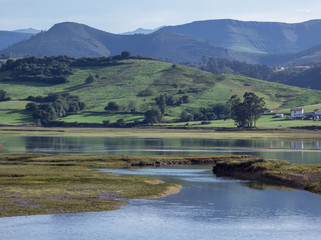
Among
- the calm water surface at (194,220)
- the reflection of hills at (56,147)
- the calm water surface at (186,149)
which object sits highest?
the reflection of hills at (56,147)

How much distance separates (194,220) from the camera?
168 ft

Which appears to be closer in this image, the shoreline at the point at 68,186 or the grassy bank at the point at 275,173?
the shoreline at the point at 68,186

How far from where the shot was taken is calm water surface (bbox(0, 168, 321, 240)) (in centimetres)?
4622

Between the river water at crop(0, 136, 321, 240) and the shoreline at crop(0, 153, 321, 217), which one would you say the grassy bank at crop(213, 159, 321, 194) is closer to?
the shoreline at crop(0, 153, 321, 217)

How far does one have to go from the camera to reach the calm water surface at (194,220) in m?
46.2

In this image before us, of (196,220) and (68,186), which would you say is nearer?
(196,220)

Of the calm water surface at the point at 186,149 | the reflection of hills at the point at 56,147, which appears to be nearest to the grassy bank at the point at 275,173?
the calm water surface at the point at 186,149

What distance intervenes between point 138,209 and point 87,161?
145 feet

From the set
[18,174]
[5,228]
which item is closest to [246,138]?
[18,174]

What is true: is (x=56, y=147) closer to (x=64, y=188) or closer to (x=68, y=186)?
(x=68, y=186)

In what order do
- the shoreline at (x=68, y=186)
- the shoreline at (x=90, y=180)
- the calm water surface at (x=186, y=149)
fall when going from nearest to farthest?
the shoreline at (x=68, y=186) < the shoreline at (x=90, y=180) < the calm water surface at (x=186, y=149)

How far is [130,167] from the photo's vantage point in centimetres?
9506

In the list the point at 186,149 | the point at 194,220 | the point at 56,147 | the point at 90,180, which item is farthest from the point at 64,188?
the point at 56,147

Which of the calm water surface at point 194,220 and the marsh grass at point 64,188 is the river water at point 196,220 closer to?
the calm water surface at point 194,220
